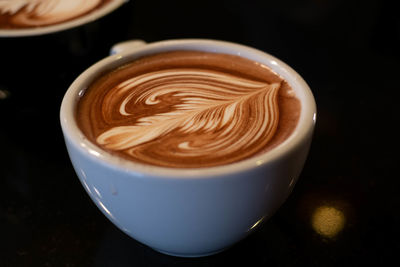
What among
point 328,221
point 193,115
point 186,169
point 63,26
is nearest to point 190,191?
point 186,169

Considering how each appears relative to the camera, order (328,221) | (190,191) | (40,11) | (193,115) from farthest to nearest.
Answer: (40,11)
(328,221)
(193,115)
(190,191)

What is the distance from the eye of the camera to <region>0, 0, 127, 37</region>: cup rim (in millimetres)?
1077

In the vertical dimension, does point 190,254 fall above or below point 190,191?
below

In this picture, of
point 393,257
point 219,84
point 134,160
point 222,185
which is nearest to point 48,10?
point 219,84

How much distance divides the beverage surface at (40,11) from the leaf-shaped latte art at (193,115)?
0.41 m

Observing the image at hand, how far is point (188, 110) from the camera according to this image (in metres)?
0.84

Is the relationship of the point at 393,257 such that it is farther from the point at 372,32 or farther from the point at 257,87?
the point at 372,32

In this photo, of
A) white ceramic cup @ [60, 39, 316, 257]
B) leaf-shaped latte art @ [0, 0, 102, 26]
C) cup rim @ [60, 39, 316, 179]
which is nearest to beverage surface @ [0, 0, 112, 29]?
leaf-shaped latte art @ [0, 0, 102, 26]

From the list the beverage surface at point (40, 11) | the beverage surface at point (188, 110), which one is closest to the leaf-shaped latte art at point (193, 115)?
the beverage surface at point (188, 110)

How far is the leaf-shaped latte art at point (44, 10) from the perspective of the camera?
1.22m

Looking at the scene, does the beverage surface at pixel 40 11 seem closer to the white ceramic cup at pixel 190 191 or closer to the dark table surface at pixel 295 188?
the dark table surface at pixel 295 188

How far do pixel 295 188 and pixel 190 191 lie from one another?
1.32ft

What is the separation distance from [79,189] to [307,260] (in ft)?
1.52

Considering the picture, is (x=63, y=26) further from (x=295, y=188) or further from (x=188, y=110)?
(x=295, y=188)
